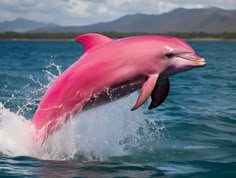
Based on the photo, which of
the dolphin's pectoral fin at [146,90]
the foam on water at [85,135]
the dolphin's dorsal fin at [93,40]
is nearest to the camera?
the dolphin's pectoral fin at [146,90]

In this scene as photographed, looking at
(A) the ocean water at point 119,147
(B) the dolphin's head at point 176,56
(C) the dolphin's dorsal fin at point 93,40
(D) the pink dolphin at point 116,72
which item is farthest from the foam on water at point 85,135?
(B) the dolphin's head at point 176,56

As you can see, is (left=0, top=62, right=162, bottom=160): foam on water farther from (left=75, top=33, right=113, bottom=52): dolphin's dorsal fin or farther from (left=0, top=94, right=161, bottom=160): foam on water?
(left=75, top=33, right=113, bottom=52): dolphin's dorsal fin

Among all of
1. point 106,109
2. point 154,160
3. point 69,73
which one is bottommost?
point 154,160

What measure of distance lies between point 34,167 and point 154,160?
7.49 ft

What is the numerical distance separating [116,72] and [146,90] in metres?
0.74

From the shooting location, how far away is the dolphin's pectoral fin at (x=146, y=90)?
8.11 metres

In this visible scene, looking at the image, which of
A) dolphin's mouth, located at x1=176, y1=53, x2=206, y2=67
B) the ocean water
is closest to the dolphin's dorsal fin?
the ocean water

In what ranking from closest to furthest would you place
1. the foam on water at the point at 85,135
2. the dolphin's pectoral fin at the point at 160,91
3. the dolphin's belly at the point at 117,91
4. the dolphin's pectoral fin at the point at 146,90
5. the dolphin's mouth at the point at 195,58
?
1. the dolphin's pectoral fin at the point at 146,90
2. the dolphin's mouth at the point at 195,58
3. the dolphin's belly at the point at 117,91
4. the dolphin's pectoral fin at the point at 160,91
5. the foam on water at the point at 85,135

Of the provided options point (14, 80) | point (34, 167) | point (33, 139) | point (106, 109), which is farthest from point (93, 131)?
point (14, 80)

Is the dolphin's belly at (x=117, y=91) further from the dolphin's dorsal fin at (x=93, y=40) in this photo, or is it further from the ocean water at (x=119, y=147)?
the dolphin's dorsal fin at (x=93, y=40)

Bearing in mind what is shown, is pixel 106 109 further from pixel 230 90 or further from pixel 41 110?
pixel 230 90

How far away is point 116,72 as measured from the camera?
8.67 m

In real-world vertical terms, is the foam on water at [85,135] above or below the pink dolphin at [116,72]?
below

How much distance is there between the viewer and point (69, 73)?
9008mm
